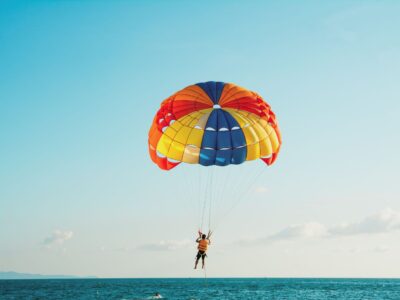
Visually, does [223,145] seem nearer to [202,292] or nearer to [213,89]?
[213,89]

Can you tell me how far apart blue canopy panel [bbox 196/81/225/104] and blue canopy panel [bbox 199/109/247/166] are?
0.95 meters

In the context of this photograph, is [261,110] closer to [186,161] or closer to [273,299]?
[186,161]

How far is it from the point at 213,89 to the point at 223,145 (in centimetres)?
234

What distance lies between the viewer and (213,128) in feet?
62.0

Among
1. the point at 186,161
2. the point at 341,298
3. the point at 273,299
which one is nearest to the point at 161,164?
the point at 186,161

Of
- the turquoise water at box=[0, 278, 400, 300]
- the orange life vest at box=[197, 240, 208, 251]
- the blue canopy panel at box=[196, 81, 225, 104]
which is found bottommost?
the orange life vest at box=[197, 240, 208, 251]

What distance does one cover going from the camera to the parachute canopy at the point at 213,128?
18.8 meters

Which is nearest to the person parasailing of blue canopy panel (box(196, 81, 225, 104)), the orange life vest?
the orange life vest

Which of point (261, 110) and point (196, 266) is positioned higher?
point (261, 110)

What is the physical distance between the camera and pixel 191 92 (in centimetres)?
1908

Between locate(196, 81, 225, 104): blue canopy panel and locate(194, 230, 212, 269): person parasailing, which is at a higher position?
locate(196, 81, 225, 104): blue canopy panel

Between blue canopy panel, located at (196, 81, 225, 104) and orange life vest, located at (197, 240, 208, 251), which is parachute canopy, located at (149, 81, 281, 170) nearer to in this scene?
blue canopy panel, located at (196, 81, 225, 104)

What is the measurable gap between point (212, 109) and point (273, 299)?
38.5 meters

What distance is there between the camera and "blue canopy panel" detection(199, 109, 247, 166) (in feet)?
61.6
